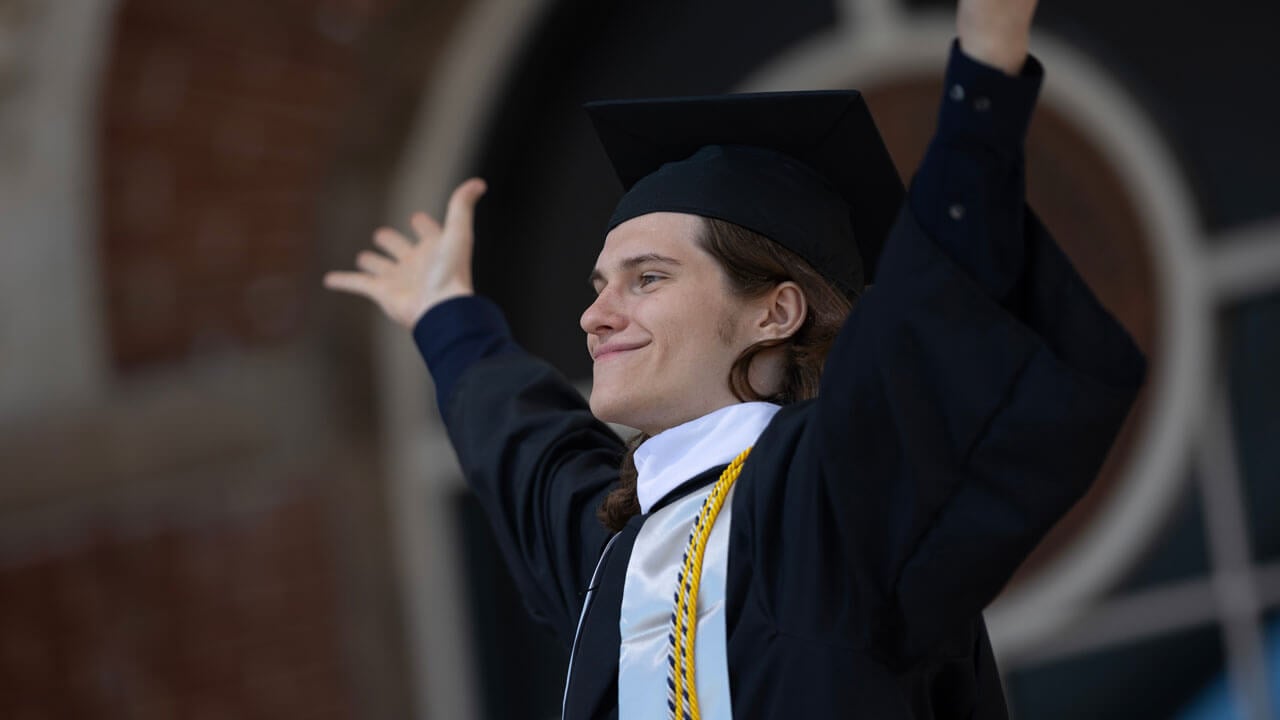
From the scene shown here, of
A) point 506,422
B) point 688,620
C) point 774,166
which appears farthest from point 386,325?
point 688,620

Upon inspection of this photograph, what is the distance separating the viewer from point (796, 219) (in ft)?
4.33

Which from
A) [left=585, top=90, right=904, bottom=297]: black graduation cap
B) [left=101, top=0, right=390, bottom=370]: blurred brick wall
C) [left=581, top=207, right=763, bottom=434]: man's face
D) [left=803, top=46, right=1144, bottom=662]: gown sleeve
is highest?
[left=101, top=0, right=390, bottom=370]: blurred brick wall

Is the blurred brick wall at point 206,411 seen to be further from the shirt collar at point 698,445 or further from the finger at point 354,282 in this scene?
the shirt collar at point 698,445

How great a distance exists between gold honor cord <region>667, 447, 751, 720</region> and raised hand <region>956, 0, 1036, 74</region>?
1.46ft

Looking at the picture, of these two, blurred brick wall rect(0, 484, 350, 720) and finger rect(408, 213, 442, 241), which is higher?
finger rect(408, 213, 442, 241)

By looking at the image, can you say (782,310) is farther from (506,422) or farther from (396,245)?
(396,245)

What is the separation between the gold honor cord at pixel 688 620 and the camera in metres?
1.13

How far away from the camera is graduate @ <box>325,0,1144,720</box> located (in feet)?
3.26

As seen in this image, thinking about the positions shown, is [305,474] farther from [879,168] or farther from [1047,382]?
[1047,382]

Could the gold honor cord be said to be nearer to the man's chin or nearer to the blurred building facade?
the man's chin

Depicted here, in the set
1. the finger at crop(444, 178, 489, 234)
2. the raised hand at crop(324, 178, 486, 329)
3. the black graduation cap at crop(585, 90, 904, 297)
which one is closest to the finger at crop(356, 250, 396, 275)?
the raised hand at crop(324, 178, 486, 329)

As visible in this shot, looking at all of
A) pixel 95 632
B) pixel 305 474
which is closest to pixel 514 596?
pixel 305 474

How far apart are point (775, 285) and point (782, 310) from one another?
0.03 m

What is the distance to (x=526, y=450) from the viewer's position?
5.26 feet
